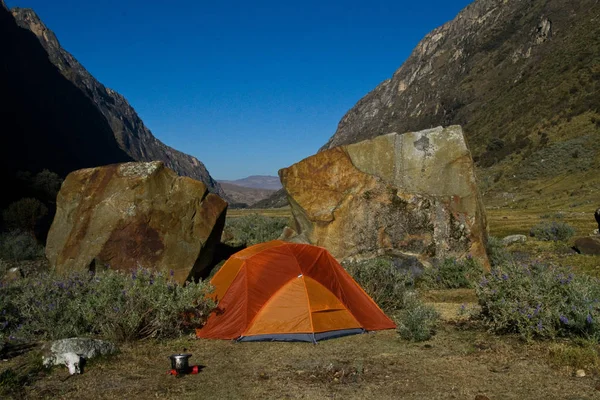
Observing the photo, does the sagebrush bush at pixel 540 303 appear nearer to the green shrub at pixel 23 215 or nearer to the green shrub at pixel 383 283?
the green shrub at pixel 383 283

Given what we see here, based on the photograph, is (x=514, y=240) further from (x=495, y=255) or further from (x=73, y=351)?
(x=73, y=351)

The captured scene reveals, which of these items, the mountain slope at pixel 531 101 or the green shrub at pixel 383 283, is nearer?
the green shrub at pixel 383 283

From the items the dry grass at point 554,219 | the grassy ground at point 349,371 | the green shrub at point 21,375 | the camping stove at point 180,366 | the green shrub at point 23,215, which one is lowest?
the grassy ground at point 349,371

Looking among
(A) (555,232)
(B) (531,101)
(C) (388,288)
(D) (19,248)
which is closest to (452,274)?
(C) (388,288)

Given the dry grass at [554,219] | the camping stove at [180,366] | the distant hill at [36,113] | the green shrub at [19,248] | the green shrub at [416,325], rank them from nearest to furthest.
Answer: the camping stove at [180,366], the green shrub at [416,325], the green shrub at [19,248], the dry grass at [554,219], the distant hill at [36,113]

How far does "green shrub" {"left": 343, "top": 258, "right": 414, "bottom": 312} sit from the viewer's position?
12.3 meters

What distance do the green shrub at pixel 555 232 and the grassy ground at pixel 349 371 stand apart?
59.1 feet

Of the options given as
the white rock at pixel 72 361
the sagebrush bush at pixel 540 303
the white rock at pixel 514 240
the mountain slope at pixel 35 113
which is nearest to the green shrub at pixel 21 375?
the white rock at pixel 72 361

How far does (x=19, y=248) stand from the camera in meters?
20.0

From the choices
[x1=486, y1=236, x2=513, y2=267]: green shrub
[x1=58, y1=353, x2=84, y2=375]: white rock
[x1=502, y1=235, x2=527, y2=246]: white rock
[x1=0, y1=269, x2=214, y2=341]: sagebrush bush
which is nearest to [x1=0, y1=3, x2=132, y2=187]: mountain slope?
[x1=502, y1=235, x2=527, y2=246]: white rock

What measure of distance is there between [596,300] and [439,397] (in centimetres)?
361

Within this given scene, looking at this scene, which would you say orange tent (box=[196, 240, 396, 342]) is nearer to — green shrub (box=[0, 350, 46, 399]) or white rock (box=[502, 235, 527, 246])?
green shrub (box=[0, 350, 46, 399])

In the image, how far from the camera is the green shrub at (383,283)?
1230 cm

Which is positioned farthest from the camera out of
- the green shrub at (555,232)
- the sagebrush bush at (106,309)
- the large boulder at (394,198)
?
the green shrub at (555,232)
